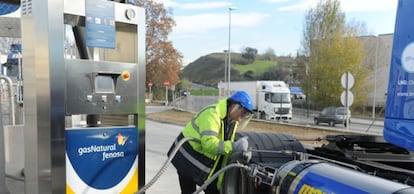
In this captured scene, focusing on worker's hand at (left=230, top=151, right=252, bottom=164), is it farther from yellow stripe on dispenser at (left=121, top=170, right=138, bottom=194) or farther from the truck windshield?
the truck windshield

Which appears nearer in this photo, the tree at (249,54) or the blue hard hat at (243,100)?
the blue hard hat at (243,100)

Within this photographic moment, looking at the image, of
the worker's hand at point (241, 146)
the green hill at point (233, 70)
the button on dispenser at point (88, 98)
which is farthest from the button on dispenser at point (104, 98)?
the green hill at point (233, 70)

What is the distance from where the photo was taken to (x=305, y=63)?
1571 inches

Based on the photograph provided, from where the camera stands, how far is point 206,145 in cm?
346

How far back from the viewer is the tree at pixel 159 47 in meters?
43.3

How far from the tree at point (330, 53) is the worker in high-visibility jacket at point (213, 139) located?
34.6 meters

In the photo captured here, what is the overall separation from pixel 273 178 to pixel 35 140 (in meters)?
1.73

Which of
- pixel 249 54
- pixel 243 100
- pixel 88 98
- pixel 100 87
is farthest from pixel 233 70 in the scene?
pixel 88 98

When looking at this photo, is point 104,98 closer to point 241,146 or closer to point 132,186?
point 132,186

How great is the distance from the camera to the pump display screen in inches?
124

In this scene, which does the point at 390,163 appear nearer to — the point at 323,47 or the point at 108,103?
the point at 108,103

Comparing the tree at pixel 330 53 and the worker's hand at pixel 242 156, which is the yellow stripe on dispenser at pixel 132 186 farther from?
the tree at pixel 330 53

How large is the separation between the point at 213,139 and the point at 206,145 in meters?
0.08

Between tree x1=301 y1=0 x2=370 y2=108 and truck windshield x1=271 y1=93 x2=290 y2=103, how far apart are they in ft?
23.6
